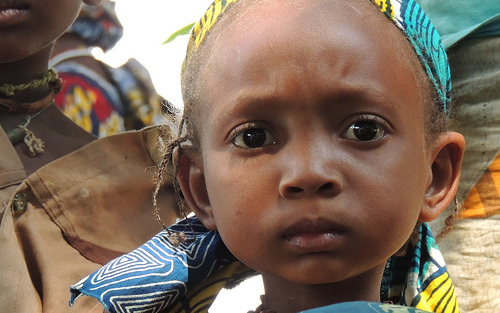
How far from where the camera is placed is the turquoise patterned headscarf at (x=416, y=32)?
1344 mm

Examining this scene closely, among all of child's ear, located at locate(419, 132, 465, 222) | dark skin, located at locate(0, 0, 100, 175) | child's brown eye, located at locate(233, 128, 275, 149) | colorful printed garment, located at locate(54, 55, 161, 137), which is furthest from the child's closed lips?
colorful printed garment, located at locate(54, 55, 161, 137)

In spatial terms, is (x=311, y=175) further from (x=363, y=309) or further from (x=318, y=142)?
(x=363, y=309)

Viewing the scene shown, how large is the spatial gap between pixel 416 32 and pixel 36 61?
1.12m

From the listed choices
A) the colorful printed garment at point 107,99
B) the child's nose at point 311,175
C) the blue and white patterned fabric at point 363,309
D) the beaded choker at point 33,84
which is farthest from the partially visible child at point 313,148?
the colorful printed garment at point 107,99

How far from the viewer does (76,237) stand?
5.77 ft

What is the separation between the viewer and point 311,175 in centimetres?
115

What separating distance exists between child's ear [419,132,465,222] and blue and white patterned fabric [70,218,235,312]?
0.44 m

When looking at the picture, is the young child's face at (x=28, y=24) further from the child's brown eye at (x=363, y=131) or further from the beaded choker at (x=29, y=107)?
the child's brown eye at (x=363, y=131)

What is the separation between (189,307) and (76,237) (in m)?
0.39

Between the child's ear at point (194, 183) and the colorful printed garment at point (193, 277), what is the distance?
0.08 m

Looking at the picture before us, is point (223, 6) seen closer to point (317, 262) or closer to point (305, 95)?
point (305, 95)

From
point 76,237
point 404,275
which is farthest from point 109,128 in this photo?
point 404,275

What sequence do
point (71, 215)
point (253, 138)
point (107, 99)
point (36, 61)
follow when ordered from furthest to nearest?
point (107, 99), point (36, 61), point (71, 215), point (253, 138)

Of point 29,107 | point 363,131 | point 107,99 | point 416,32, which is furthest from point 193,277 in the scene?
point 107,99
